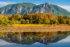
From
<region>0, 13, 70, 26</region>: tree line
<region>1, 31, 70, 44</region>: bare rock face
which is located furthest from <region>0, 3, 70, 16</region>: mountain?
<region>1, 31, 70, 44</region>: bare rock face

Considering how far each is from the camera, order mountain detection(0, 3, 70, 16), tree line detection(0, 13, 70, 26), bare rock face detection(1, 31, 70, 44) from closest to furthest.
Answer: bare rock face detection(1, 31, 70, 44)
tree line detection(0, 13, 70, 26)
mountain detection(0, 3, 70, 16)

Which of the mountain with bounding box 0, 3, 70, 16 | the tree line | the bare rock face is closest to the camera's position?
the bare rock face

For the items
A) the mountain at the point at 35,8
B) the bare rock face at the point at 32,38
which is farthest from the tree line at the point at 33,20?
the mountain at the point at 35,8

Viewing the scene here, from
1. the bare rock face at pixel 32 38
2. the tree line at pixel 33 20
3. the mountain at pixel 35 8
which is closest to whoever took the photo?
the bare rock face at pixel 32 38

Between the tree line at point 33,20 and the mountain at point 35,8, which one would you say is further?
the mountain at point 35,8

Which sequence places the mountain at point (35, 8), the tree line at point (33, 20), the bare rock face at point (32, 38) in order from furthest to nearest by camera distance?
Result: the mountain at point (35, 8) → the tree line at point (33, 20) → the bare rock face at point (32, 38)

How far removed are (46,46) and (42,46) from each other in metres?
0.32

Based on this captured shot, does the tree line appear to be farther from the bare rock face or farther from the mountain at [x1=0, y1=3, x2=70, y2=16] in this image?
the mountain at [x1=0, y1=3, x2=70, y2=16]

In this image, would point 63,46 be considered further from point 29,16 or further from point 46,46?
point 29,16

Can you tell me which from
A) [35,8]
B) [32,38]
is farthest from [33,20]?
[35,8]

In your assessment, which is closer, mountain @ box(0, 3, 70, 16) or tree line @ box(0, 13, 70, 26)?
tree line @ box(0, 13, 70, 26)

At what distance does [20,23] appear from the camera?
171 ft

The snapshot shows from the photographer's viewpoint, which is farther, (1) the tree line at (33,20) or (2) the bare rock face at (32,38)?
(1) the tree line at (33,20)

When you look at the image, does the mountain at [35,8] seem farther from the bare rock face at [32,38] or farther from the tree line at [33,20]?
the bare rock face at [32,38]
